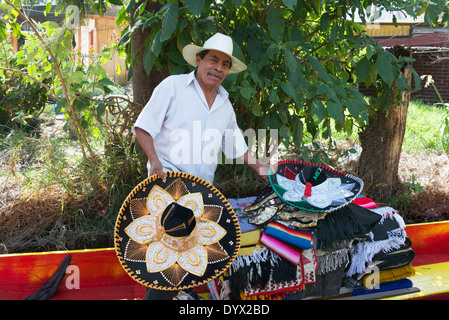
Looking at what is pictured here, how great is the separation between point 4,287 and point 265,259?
1.85 meters

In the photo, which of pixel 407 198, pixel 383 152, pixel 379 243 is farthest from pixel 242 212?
pixel 407 198

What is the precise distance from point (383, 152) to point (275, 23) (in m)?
2.24

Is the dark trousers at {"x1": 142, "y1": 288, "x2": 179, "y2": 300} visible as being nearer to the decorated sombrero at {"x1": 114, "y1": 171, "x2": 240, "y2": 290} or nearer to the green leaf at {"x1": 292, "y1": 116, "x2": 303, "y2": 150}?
the decorated sombrero at {"x1": 114, "y1": 171, "x2": 240, "y2": 290}

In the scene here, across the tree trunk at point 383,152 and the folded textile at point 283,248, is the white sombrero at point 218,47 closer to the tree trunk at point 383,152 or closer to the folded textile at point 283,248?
the folded textile at point 283,248

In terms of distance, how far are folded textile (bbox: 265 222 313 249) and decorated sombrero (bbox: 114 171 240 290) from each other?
1.00ft

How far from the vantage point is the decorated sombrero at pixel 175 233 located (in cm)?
244

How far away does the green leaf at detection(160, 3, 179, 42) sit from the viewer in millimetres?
2742

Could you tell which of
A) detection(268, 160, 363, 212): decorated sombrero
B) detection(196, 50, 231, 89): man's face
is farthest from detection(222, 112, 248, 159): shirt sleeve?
detection(196, 50, 231, 89): man's face

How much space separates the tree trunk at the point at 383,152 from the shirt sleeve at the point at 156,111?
271cm

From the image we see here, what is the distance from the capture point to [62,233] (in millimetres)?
3457

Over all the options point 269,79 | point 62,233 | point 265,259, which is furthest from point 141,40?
point 265,259

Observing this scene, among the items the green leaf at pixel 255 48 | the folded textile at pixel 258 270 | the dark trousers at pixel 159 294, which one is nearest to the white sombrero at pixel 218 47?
the green leaf at pixel 255 48

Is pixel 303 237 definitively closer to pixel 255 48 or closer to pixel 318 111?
pixel 318 111

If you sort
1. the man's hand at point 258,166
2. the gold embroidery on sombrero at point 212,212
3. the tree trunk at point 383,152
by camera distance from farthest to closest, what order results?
the tree trunk at point 383,152 → the man's hand at point 258,166 → the gold embroidery on sombrero at point 212,212
